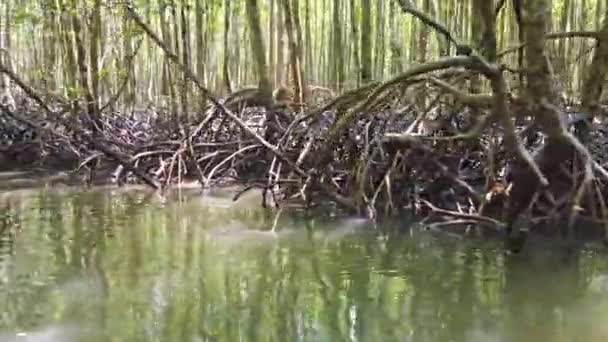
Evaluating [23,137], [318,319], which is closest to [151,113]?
[23,137]

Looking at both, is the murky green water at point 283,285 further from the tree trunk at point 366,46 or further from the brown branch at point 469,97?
the tree trunk at point 366,46

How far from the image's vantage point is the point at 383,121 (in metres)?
6.30

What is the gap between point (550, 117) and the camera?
469 cm

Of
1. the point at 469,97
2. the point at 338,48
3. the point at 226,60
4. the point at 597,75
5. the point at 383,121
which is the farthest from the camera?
the point at 226,60

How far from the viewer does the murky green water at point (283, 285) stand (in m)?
3.44

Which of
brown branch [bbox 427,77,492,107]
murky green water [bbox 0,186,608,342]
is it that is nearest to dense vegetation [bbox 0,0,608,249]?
brown branch [bbox 427,77,492,107]

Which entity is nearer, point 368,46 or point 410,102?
point 410,102

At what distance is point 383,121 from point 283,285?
7.95 feet

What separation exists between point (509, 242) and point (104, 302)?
2286 millimetres

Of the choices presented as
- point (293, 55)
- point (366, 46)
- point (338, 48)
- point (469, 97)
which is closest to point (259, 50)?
point (293, 55)

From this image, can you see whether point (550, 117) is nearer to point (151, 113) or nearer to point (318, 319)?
point (318, 319)

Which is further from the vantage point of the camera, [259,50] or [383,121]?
[259,50]

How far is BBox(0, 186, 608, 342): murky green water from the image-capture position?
3.44m

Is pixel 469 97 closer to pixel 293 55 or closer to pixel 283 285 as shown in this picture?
pixel 283 285
